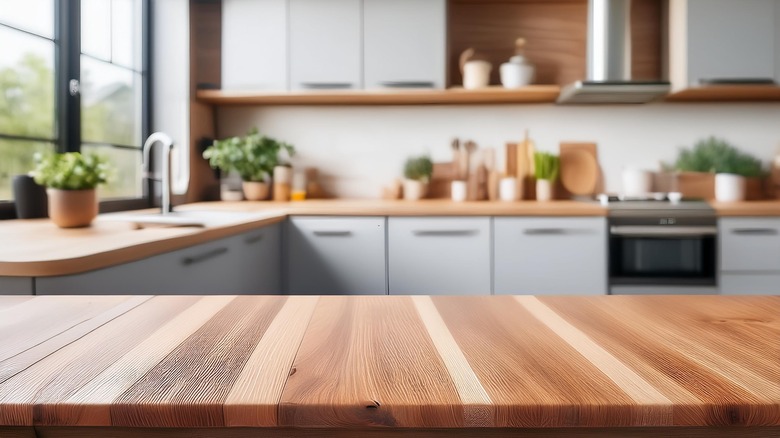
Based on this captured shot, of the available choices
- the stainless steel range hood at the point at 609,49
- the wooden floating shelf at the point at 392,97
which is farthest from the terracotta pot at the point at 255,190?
the stainless steel range hood at the point at 609,49

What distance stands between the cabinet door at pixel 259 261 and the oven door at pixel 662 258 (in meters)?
1.63

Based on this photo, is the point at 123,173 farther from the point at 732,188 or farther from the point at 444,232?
the point at 732,188

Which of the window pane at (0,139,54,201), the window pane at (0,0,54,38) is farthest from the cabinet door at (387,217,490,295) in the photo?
the window pane at (0,0,54,38)

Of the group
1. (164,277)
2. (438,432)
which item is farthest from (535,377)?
(164,277)

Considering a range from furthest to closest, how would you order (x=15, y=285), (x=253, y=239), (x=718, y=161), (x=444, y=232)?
(x=718, y=161) → (x=444, y=232) → (x=253, y=239) → (x=15, y=285)

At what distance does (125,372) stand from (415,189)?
3.08 metres

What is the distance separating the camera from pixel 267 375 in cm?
56

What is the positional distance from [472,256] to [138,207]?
178cm

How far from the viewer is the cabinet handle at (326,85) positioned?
3342 millimetres

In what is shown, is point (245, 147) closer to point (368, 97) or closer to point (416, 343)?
point (368, 97)

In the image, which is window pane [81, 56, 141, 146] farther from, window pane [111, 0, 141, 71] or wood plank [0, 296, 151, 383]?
wood plank [0, 296, 151, 383]

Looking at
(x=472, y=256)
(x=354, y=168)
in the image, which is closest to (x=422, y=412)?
(x=472, y=256)

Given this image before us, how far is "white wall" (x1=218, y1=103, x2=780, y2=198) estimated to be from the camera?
364 centimetres

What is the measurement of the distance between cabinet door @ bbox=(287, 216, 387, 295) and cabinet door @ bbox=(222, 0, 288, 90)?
0.86 meters
